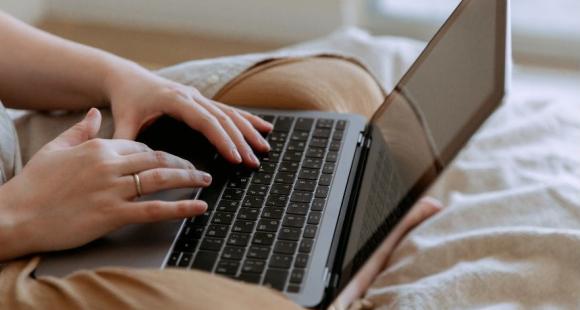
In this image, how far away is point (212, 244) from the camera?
964mm

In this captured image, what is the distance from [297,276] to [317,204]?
0.49ft

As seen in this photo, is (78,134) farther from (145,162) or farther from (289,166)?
(289,166)

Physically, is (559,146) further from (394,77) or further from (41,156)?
(41,156)

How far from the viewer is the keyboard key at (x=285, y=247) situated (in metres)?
0.95

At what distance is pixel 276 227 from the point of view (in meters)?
1.00

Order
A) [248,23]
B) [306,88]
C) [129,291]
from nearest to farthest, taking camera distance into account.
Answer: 1. [129,291]
2. [306,88]
3. [248,23]

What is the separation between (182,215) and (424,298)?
31 cm

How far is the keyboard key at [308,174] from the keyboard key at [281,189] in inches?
1.1

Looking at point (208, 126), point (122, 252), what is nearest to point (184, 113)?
point (208, 126)

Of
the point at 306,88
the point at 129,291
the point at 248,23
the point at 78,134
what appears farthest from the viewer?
the point at 248,23

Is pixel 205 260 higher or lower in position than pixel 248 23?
higher

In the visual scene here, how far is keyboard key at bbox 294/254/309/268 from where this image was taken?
36.6 inches

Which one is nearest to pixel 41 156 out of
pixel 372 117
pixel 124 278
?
pixel 124 278

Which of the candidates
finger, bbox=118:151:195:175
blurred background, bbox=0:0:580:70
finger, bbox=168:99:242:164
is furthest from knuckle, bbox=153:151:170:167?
blurred background, bbox=0:0:580:70
